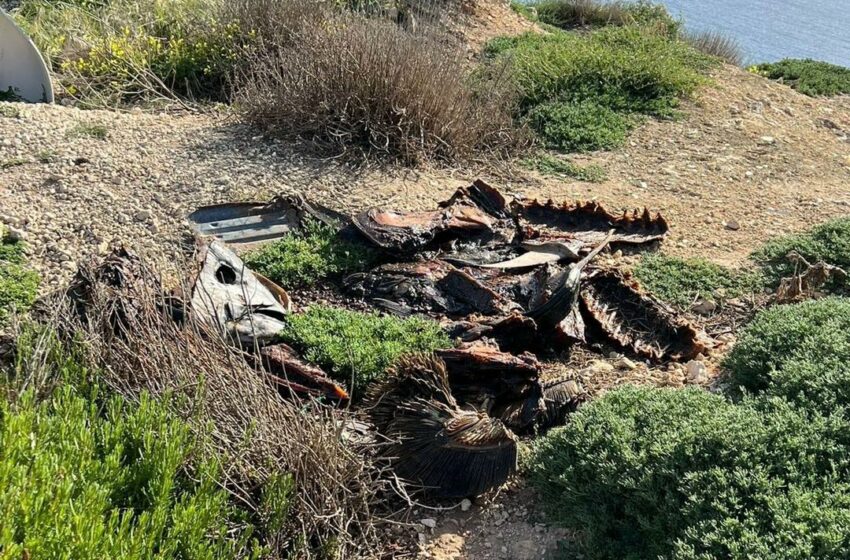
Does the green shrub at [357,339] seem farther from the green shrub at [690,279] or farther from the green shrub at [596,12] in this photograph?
the green shrub at [596,12]

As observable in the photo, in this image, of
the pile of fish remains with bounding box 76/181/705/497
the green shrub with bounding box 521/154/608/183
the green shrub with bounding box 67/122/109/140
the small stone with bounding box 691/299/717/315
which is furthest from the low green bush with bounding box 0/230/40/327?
the green shrub with bounding box 521/154/608/183

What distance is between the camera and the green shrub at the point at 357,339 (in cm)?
398

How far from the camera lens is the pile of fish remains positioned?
3480 millimetres

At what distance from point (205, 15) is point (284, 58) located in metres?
2.44

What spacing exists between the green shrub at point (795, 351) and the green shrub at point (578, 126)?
375 centimetres

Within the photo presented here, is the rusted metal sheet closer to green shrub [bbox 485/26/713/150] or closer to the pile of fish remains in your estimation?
the pile of fish remains

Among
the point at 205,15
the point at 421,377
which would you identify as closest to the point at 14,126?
the point at 205,15

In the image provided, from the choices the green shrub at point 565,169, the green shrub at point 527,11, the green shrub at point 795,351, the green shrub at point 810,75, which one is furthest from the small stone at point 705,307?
the green shrub at point 527,11

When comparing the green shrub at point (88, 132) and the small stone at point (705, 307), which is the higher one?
the small stone at point (705, 307)

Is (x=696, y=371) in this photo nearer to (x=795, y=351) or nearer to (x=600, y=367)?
(x=600, y=367)

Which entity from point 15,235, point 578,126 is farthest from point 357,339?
point 578,126

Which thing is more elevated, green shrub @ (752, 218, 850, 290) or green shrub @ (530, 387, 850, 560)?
green shrub @ (530, 387, 850, 560)

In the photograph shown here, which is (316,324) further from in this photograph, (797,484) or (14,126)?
(14,126)

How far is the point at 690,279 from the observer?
5.56m
